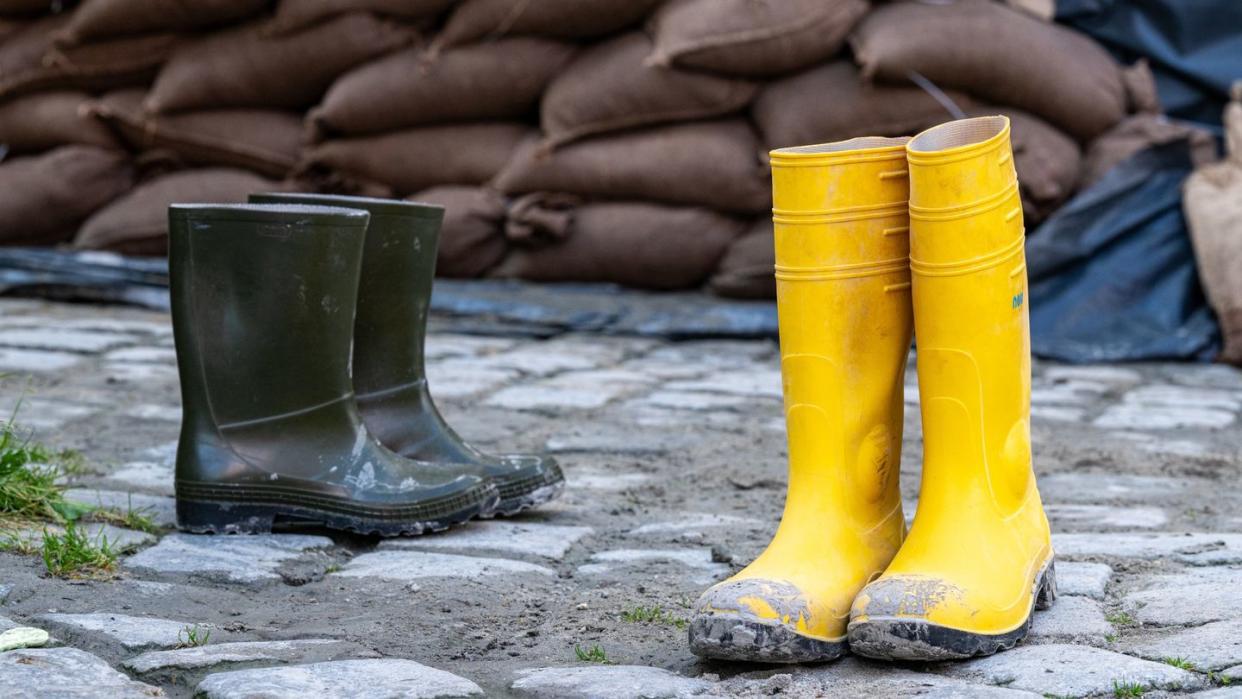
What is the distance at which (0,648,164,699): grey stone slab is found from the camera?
4.13 ft

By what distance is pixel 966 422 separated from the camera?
5.10 feet

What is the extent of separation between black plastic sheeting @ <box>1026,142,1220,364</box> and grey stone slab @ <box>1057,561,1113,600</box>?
→ 250 centimetres

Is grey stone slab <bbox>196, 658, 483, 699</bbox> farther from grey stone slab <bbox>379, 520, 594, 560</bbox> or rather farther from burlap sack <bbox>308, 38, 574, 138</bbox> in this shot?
burlap sack <bbox>308, 38, 574, 138</bbox>

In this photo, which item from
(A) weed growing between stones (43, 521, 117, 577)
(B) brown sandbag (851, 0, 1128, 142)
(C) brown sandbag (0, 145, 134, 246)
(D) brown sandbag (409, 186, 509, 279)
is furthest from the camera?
(C) brown sandbag (0, 145, 134, 246)

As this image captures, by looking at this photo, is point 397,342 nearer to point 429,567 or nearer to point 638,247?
point 429,567

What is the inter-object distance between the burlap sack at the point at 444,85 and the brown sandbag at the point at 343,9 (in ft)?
0.47

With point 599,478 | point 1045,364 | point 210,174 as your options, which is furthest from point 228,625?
point 210,174

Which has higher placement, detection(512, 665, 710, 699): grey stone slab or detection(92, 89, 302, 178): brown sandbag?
detection(92, 89, 302, 178): brown sandbag

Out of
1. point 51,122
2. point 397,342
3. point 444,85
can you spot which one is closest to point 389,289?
point 397,342

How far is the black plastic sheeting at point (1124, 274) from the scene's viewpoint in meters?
4.25

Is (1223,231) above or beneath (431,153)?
beneath

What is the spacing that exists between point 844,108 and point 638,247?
85 centimetres

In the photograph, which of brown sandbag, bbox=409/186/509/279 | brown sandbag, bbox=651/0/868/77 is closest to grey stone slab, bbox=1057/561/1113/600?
brown sandbag, bbox=651/0/868/77

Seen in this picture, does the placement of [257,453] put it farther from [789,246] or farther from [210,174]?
[210,174]
